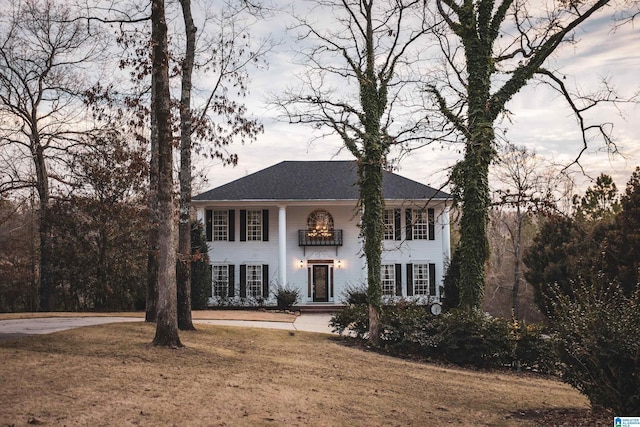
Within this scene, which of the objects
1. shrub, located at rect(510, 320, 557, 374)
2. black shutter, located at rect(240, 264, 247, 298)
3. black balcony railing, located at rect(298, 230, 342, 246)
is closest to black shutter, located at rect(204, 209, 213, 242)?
black shutter, located at rect(240, 264, 247, 298)

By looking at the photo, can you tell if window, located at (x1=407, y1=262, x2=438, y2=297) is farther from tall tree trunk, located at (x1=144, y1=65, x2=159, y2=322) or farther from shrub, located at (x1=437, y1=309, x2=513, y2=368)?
tall tree trunk, located at (x1=144, y1=65, x2=159, y2=322)

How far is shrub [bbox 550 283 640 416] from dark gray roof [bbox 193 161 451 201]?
2187cm

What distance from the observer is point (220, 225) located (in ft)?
102

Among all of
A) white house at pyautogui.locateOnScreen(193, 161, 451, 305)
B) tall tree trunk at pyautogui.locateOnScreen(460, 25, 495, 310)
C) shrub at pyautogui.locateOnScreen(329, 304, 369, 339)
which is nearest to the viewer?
tall tree trunk at pyautogui.locateOnScreen(460, 25, 495, 310)

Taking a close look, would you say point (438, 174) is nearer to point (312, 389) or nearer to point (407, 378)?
point (407, 378)

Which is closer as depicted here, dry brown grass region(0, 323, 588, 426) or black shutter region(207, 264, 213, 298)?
dry brown grass region(0, 323, 588, 426)

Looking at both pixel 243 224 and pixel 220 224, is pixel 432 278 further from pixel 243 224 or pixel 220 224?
pixel 220 224

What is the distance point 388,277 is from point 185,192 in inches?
686

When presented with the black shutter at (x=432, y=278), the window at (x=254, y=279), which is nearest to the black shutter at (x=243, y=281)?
the window at (x=254, y=279)

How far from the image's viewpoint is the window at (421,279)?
30750 millimetres

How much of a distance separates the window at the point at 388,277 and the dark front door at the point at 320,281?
3028mm

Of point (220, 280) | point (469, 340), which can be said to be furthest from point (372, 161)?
point (220, 280)

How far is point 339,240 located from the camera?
3094cm

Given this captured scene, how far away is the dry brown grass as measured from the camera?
671cm
